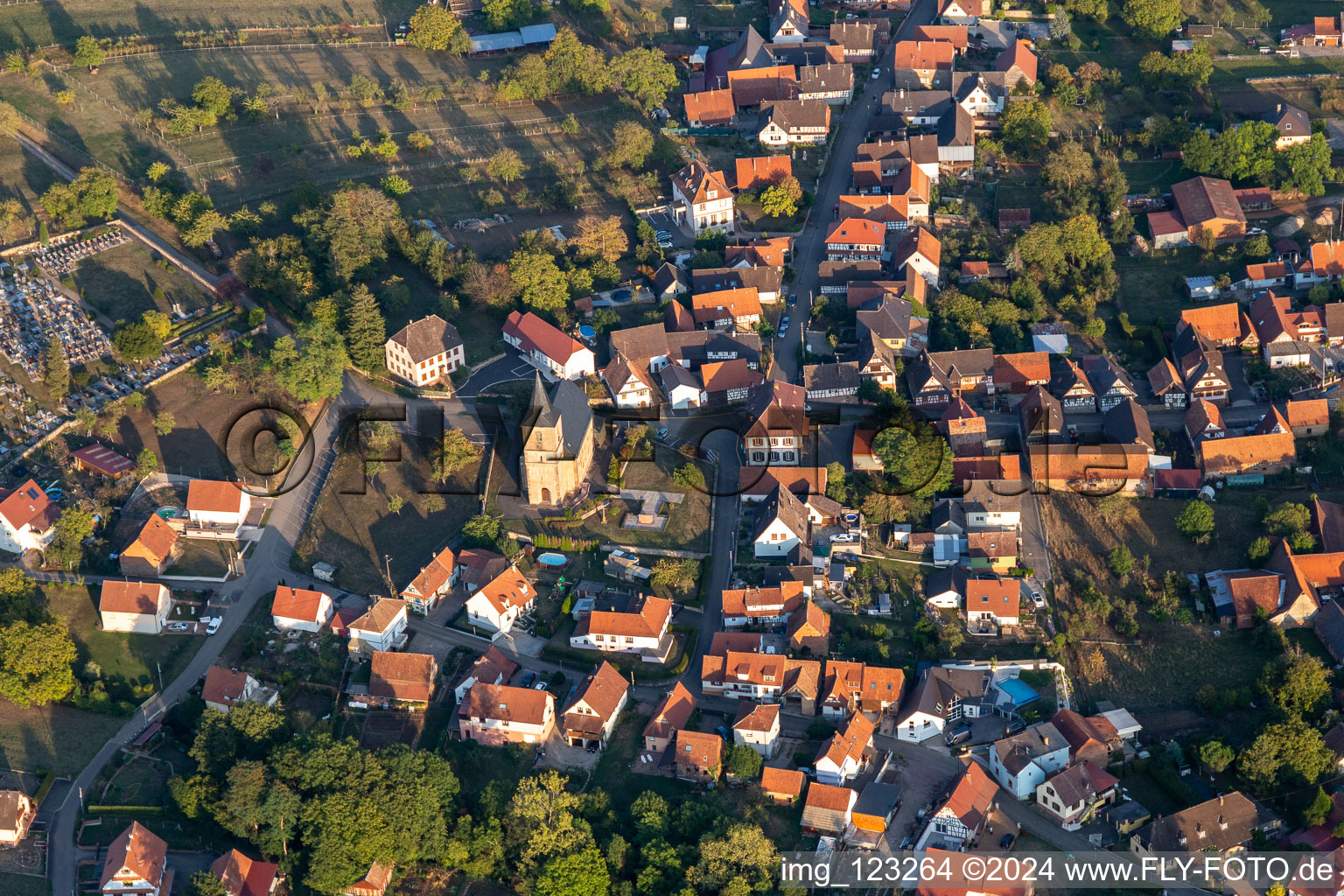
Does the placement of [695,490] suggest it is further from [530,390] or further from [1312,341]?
[1312,341]

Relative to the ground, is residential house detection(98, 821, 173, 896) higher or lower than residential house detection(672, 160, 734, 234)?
lower

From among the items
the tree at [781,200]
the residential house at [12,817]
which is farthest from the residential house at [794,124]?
the residential house at [12,817]

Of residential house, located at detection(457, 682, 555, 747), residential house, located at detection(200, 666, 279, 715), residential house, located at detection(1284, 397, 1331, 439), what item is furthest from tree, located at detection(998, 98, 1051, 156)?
residential house, located at detection(200, 666, 279, 715)

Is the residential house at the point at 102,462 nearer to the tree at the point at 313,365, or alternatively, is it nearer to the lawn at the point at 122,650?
the lawn at the point at 122,650

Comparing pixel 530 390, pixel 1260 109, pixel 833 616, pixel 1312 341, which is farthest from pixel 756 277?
pixel 1260 109

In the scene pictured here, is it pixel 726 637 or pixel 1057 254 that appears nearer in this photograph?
pixel 726 637

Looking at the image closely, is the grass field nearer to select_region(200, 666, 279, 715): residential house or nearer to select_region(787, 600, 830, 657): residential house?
select_region(200, 666, 279, 715): residential house

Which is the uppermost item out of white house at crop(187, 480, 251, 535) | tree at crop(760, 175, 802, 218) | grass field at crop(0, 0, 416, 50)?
grass field at crop(0, 0, 416, 50)
